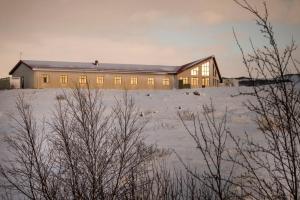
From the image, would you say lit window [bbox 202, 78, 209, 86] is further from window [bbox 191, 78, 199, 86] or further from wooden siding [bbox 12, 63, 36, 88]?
wooden siding [bbox 12, 63, 36, 88]

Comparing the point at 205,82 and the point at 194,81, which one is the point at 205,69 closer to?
the point at 205,82

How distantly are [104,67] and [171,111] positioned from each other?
19666 mm

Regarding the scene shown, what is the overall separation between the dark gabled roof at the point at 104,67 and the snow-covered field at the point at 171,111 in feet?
22.9

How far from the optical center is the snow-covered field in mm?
16578

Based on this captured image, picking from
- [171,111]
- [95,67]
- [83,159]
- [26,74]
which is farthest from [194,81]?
[83,159]

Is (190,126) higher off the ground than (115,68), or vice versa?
(115,68)

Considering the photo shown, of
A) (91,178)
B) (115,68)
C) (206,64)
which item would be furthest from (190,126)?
(206,64)

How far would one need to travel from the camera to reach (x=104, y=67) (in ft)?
144

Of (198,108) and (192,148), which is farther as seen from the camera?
(198,108)

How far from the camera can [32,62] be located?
1730 inches

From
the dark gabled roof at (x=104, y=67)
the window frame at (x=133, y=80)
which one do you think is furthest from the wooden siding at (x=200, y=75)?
the window frame at (x=133, y=80)

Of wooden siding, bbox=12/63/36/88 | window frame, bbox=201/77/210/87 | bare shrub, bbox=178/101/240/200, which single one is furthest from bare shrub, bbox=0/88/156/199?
window frame, bbox=201/77/210/87

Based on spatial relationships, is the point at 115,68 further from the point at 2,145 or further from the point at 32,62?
the point at 2,145

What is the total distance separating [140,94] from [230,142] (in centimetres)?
1818
